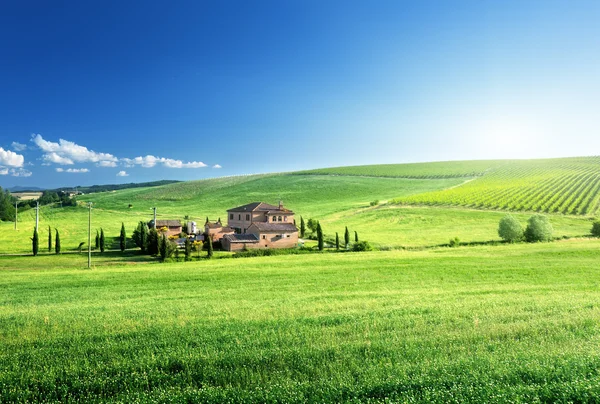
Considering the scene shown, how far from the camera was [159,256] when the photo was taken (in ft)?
195

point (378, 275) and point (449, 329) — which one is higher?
point (449, 329)

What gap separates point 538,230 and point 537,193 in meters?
55.2

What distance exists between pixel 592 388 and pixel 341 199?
5576 inches

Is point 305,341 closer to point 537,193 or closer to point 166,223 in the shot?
point 166,223

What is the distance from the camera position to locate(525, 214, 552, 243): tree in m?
62.7

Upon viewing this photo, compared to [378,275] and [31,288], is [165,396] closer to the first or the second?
[378,275]

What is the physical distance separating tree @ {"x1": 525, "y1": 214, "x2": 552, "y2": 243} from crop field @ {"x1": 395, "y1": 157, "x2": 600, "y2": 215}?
1233 inches

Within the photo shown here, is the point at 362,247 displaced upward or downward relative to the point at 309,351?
downward

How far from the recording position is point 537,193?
109688mm

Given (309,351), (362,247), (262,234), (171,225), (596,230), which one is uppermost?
(309,351)

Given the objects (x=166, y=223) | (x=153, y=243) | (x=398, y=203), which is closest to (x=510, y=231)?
(x=398, y=203)

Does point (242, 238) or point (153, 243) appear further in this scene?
point (242, 238)

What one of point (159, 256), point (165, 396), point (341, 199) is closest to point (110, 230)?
point (159, 256)

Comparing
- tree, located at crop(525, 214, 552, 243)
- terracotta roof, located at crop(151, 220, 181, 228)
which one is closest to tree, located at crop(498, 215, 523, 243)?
tree, located at crop(525, 214, 552, 243)
